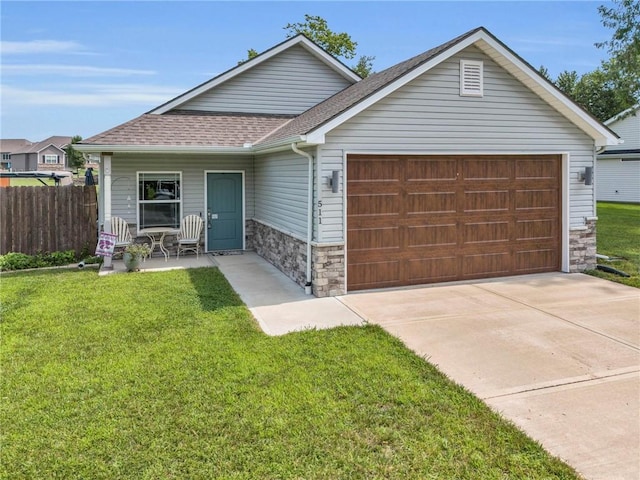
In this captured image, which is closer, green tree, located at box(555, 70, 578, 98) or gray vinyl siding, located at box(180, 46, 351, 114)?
gray vinyl siding, located at box(180, 46, 351, 114)

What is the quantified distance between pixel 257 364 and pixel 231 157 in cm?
857

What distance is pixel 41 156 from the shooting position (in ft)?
212

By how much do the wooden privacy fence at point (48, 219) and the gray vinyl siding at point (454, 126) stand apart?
22.7ft

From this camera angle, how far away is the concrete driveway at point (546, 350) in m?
3.73

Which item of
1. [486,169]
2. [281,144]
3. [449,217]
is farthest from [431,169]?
[281,144]

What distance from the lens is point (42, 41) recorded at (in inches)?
493

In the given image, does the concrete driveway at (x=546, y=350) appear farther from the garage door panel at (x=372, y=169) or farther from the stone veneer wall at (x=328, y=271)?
the garage door panel at (x=372, y=169)

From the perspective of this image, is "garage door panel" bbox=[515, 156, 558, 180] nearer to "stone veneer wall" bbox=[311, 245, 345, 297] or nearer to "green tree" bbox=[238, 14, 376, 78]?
"stone veneer wall" bbox=[311, 245, 345, 297]

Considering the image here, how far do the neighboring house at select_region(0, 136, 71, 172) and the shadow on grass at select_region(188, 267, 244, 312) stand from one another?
2477 inches

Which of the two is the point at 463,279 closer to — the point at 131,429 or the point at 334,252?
the point at 334,252

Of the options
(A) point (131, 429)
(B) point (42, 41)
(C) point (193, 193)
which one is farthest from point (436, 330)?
(B) point (42, 41)

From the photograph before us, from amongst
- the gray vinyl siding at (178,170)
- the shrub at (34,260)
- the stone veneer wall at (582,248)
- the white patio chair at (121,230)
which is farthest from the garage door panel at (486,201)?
the shrub at (34,260)

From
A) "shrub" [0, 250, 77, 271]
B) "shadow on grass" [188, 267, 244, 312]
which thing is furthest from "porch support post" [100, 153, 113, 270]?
"shadow on grass" [188, 267, 244, 312]

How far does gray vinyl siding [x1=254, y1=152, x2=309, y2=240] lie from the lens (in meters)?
8.80
